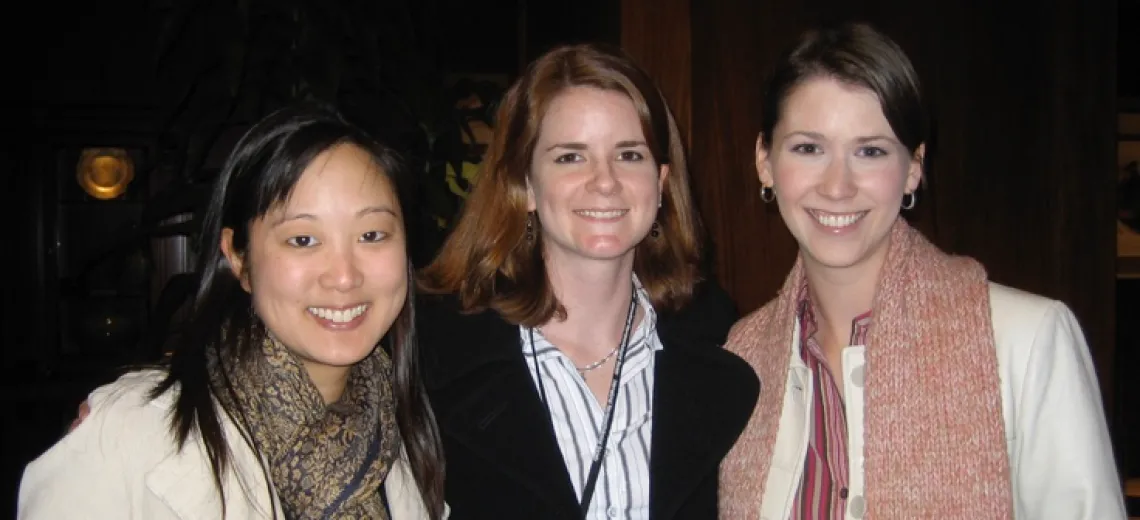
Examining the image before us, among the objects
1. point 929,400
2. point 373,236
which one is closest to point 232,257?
point 373,236

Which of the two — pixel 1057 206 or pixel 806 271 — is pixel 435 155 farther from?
pixel 1057 206

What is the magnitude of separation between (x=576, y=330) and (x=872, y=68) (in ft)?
2.90

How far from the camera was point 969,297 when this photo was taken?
5.20 feet

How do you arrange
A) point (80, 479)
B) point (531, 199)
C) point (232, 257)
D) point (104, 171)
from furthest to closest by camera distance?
point (104, 171) < point (531, 199) < point (232, 257) < point (80, 479)

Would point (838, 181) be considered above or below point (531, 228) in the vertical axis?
above

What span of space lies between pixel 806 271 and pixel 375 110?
1.55 meters

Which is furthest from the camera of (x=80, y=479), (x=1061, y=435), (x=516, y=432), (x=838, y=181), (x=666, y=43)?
(x=666, y=43)

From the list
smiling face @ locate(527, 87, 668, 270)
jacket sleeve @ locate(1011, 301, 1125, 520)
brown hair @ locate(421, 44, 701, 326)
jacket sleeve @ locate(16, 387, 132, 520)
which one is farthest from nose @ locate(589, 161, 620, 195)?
jacket sleeve @ locate(16, 387, 132, 520)

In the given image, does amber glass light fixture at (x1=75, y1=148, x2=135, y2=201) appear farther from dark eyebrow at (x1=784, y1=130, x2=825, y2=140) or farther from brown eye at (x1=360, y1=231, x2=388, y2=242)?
dark eyebrow at (x1=784, y1=130, x2=825, y2=140)

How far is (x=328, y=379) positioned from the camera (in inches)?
64.4

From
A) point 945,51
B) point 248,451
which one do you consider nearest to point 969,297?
point 248,451

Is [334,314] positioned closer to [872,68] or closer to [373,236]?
[373,236]

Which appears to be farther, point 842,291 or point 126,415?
point 842,291

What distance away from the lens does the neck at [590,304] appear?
1.99m
